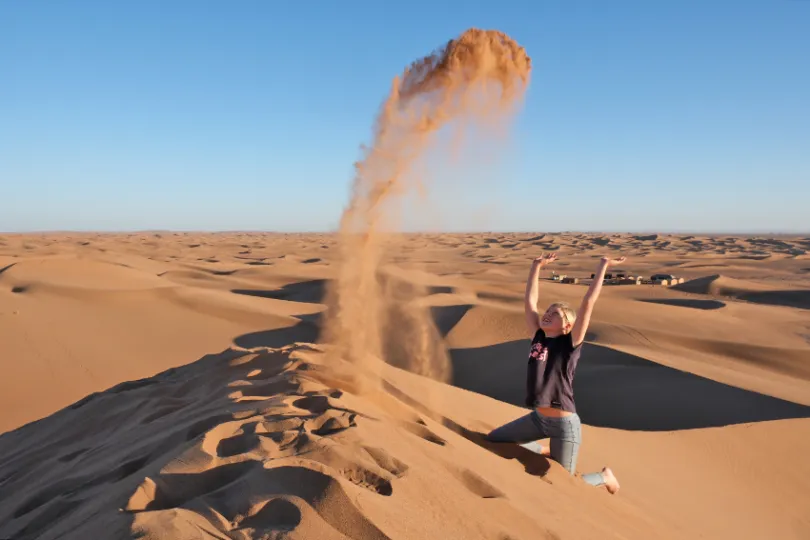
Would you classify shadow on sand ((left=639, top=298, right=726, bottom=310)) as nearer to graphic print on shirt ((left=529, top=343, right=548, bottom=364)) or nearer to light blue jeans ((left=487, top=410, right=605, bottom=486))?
light blue jeans ((left=487, top=410, right=605, bottom=486))

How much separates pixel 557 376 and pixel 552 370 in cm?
6

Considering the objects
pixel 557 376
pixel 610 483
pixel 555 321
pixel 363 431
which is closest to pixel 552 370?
pixel 557 376

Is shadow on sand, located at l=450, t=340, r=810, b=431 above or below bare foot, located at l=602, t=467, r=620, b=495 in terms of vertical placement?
below

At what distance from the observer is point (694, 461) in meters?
5.37

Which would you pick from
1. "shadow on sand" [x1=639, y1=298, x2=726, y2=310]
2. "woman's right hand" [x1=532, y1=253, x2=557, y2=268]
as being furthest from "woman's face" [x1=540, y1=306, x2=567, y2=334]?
"shadow on sand" [x1=639, y1=298, x2=726, y2=310]

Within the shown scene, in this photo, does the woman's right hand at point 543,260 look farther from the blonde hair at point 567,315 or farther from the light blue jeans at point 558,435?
the light blue jeans at point 558,435

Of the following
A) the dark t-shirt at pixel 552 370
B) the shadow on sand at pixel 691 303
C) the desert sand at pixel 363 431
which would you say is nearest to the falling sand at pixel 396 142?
the desert sand at pixel 363 431

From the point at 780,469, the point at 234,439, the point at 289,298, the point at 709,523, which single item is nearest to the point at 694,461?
the point at 780,469

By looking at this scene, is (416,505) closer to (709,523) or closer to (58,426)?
(709,523)

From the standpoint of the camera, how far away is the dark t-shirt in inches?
139

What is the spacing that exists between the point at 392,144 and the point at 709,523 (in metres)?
4.20

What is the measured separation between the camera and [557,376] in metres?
3.57

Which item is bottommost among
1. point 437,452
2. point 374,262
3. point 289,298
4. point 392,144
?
point 289,298

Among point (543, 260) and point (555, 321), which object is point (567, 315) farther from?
point (543, 260)
